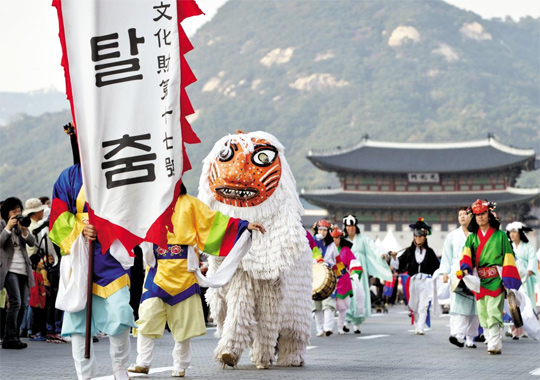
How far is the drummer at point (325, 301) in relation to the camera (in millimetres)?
15117

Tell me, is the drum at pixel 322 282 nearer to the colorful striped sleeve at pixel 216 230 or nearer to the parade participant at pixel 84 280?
the colorful striped sleeve at pixel 216 230

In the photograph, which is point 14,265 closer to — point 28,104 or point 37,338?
point 37,338

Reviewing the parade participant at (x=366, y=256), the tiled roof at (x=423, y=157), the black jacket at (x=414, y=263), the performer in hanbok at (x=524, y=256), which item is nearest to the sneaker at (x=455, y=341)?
the performer in hanbok at (x=524, y=256)

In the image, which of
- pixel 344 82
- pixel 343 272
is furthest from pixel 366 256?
pixel 344 82

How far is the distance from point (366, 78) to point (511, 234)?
132 metres

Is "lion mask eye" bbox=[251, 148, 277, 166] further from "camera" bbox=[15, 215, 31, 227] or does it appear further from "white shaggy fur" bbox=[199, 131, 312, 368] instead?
"camera" bbox=[15, 215, 31, 227]

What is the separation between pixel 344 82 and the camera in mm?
144750

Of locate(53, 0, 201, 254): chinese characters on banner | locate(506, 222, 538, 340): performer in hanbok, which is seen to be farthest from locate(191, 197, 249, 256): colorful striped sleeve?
locate(506, 222, 538, 340): performer in hanbok

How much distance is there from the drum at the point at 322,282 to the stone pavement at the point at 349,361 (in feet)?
2.27

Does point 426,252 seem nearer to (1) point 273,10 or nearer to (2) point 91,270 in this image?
(2) point 91,270

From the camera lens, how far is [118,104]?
21.6ft

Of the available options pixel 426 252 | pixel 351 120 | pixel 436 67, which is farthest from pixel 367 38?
pixel 426 252

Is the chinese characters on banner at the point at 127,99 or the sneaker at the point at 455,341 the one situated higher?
the chinese characters on banner at the point at 127,99

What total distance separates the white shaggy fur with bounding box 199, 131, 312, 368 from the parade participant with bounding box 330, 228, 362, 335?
17.8ft
